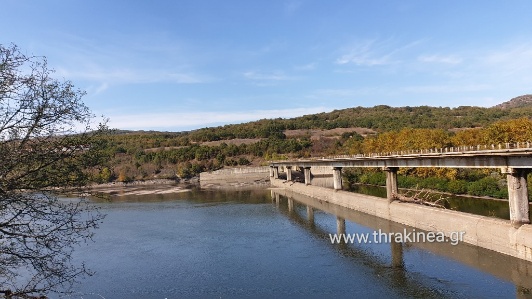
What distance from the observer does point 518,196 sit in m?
26.7

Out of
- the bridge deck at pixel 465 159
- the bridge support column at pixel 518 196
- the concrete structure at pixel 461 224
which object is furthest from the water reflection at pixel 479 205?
the bridge support column at pixel 518 196

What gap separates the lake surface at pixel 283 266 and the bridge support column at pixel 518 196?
8.58ft

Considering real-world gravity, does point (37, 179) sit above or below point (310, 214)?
above

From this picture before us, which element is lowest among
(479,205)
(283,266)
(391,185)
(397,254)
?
(397,254)

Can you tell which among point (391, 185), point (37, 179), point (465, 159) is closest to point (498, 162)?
point (465, 159)

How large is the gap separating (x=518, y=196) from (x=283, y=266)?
1581 cm

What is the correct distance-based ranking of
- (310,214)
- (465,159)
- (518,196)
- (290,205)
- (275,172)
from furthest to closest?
(275,172) → (290,205) → (310,214) → (465,159) → (518,196)

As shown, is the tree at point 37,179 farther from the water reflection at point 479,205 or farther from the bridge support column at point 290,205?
the bridge support column at point 290,205

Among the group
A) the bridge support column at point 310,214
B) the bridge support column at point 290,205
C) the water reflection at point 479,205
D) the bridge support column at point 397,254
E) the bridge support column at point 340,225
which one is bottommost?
the bridge support column at point 290,205

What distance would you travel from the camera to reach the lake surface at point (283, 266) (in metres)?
23.4

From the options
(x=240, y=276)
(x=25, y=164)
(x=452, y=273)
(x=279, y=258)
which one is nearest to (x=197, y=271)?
(x=240, y=276)

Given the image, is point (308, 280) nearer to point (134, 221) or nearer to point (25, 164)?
point (25, 164)

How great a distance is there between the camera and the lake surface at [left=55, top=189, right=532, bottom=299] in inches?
923

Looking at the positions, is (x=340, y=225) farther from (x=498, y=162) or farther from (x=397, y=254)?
(x=498, y=162)
